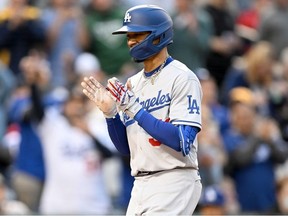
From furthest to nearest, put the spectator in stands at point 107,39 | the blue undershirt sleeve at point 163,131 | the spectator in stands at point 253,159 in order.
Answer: the spectator in stands at point 107,39 < the spectator in stands at point 253,159 < the blue undershirt sleeve at point 163,131

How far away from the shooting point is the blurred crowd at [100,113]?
10109mm

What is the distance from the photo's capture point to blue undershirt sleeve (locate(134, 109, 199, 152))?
18.6ft

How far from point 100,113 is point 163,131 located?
5388mm

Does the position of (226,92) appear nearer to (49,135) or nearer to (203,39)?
(203,39)

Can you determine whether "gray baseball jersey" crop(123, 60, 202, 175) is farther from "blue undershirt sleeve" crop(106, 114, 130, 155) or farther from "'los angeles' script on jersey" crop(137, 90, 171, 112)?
"blue undershirt sleeve" crop(106, 114, 130, 155)

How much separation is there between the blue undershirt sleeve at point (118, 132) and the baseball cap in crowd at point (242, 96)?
4959 millimetres

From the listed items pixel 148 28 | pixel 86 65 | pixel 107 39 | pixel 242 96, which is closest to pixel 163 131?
→ pixel 148 28

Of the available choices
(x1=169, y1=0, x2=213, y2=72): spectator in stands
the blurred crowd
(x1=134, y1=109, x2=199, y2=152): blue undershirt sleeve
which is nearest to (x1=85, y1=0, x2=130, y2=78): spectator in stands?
the blurred crowd

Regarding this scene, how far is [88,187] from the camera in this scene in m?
10.1

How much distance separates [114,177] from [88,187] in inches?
29.2

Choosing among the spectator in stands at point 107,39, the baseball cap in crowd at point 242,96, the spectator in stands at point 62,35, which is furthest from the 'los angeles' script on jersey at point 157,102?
the spectator in stands at point 107,39

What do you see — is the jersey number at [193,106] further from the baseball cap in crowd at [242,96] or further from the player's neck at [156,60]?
the baseball cap in crowd at [242,96]

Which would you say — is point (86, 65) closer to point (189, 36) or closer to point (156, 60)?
point (189, 36)

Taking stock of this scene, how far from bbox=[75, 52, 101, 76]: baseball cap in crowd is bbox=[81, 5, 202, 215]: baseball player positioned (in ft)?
17.2
